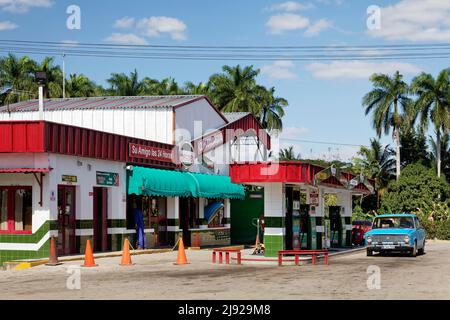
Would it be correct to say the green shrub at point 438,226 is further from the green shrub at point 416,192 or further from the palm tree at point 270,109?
the palm tree at point 270,109

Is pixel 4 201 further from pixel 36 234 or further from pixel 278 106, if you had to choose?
pixel 278 106

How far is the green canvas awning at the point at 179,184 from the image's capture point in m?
30.4

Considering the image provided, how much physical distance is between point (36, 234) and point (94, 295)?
10782 mm

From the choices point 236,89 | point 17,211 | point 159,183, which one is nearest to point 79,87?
point 236,89

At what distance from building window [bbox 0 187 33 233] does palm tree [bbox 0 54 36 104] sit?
43619 mm

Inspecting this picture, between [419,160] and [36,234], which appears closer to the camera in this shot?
[36,234]

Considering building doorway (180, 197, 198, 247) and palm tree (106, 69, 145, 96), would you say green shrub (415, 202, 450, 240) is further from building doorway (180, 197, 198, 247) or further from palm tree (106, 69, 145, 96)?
palm tree (106, 69, 145, 96)

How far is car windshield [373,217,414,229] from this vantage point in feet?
95.5

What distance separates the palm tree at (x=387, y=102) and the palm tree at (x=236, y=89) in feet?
41.6

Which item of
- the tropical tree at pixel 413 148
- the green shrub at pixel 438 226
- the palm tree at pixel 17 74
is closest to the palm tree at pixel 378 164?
the tropical tree at pixel 413 148

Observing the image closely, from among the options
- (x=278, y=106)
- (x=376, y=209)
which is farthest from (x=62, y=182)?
(x=278, y=106)

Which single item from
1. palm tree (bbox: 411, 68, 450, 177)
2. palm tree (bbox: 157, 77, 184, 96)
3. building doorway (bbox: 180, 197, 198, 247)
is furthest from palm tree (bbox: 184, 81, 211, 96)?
building doorway (bbox: 180, 197, 198, 247)

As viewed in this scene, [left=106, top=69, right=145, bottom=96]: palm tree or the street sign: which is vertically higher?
[left=106, top=69, right=145, bottom=96]: palm tree
